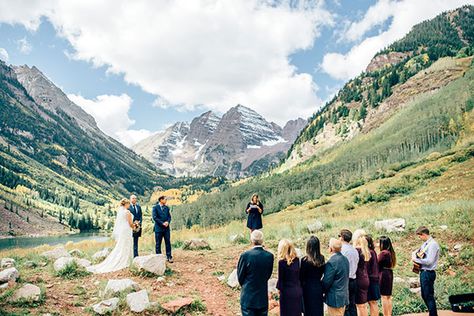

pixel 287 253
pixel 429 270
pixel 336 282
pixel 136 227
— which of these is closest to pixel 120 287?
pixel 136 227

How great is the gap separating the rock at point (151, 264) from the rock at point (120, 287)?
138 centimetres

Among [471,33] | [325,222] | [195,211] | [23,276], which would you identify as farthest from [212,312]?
[471,33]

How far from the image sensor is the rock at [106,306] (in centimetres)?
786

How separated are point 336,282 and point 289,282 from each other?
3.27 feet

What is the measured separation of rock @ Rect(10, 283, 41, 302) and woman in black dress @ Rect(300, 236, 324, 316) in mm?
6192

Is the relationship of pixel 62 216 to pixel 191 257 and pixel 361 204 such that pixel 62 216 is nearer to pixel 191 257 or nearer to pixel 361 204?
pixel 361 204

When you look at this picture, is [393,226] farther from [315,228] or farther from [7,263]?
[7,263]

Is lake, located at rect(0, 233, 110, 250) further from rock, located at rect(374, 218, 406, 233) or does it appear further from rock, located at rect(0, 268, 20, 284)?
rock, located at rect(0, 268, 20, 284)

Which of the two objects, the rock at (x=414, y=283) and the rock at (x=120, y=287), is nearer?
the rock at (x=120, y=287)

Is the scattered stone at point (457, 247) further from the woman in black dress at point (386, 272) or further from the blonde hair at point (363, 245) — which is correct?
the blonde hair at point (363, 245)

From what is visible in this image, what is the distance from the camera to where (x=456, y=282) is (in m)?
10.0

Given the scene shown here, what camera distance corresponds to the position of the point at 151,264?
10.6 metres

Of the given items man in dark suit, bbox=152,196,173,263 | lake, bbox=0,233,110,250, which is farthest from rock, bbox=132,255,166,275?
lake, bbox=0,233,110,250

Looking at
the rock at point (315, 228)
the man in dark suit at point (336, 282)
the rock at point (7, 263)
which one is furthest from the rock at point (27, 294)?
the rock at point (315, 228)
